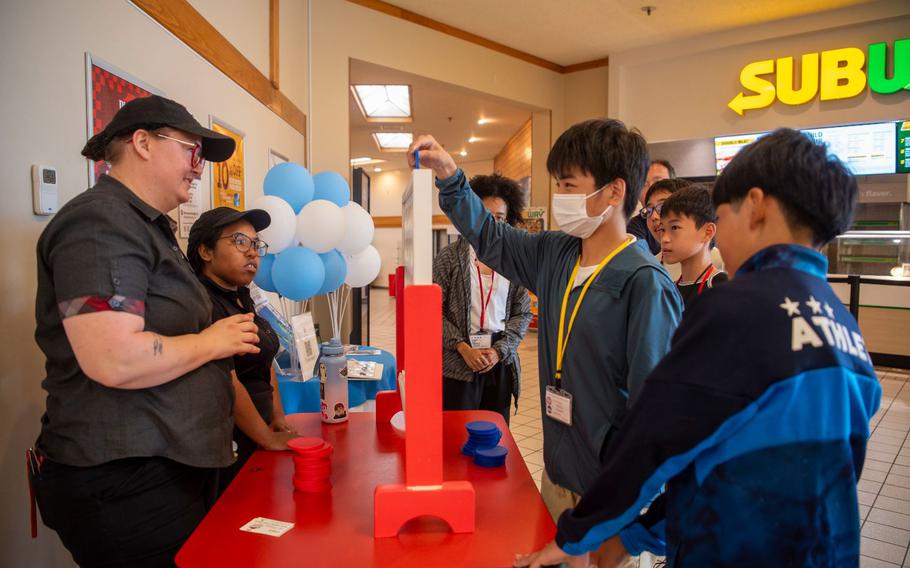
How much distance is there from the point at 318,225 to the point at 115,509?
2.12 meters

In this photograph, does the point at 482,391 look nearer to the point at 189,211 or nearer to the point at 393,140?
the point at 189,211

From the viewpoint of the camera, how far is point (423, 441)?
1121 mm

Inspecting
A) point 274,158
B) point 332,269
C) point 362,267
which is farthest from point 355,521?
point 274,158

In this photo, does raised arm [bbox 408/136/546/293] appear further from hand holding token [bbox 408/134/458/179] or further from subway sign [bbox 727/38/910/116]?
subway sign [bbox 727/38/910/116]

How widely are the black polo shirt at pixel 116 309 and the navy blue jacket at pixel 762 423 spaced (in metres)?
1.01

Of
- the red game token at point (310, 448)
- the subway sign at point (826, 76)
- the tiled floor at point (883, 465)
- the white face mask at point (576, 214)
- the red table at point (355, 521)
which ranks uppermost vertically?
the subway sign at point (826, 76)

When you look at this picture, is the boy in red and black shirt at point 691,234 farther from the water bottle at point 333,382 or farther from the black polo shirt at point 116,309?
the black polo shirt at point 116,309

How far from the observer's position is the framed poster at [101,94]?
185 centimetres

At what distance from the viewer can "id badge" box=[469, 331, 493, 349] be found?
8.41ft

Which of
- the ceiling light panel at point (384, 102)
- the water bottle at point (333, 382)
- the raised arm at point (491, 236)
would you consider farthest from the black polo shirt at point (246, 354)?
the ceiling light panel at point (384, 102)

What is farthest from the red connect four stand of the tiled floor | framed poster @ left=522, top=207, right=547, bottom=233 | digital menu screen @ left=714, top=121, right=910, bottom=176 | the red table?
framed poster @ left=522, top=207, right=547, bottom=233

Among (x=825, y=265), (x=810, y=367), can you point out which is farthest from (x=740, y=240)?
(x=810, y=367)

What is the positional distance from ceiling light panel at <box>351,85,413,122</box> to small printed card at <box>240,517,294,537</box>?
6.43 meters

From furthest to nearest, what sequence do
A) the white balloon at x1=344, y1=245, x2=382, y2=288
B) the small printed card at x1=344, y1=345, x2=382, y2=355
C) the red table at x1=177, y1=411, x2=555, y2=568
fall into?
1. the white balloon at x1=344, y1=245, x2=382, y2=288
2. the small printed card at x1=344, y1=345, x2=382, y2=355
3. the red table at x1=177, y1=411, x2=555, y2=568
